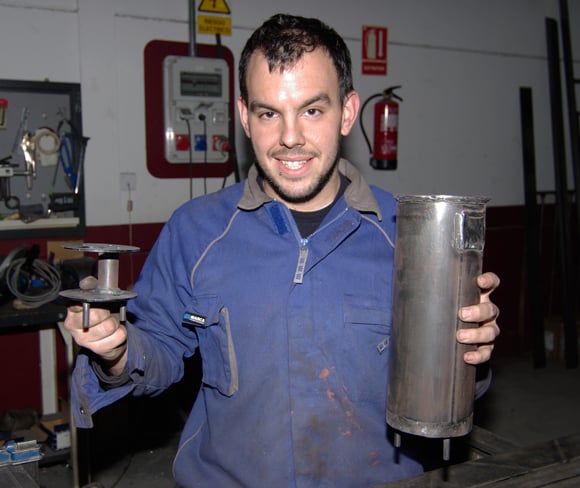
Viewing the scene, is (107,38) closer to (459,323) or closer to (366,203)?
(366,203)

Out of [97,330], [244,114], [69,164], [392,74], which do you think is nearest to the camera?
[97,330]

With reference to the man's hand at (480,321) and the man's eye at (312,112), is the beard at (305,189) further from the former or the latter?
the man's hand at (480,321)

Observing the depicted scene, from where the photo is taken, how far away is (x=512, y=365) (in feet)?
13.3

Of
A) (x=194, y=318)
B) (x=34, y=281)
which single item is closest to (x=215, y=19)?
(x=34, y=281)

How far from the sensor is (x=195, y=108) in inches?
121

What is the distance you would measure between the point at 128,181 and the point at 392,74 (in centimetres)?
168

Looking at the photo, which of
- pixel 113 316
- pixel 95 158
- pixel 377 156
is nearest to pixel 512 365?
pixel 377 156

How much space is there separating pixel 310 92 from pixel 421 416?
676mm

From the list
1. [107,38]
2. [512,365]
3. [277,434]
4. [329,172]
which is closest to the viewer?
[277,434]

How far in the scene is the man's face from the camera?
1.26 m

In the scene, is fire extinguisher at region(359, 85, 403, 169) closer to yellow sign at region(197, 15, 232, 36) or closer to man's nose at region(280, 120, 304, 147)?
yellow sign at region(197, 15, 232, 36)

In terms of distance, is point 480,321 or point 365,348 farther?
point 365,348

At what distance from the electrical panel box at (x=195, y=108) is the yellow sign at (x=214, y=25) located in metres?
0.16

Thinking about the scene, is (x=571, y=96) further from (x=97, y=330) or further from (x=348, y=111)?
(x=97, y=330)
